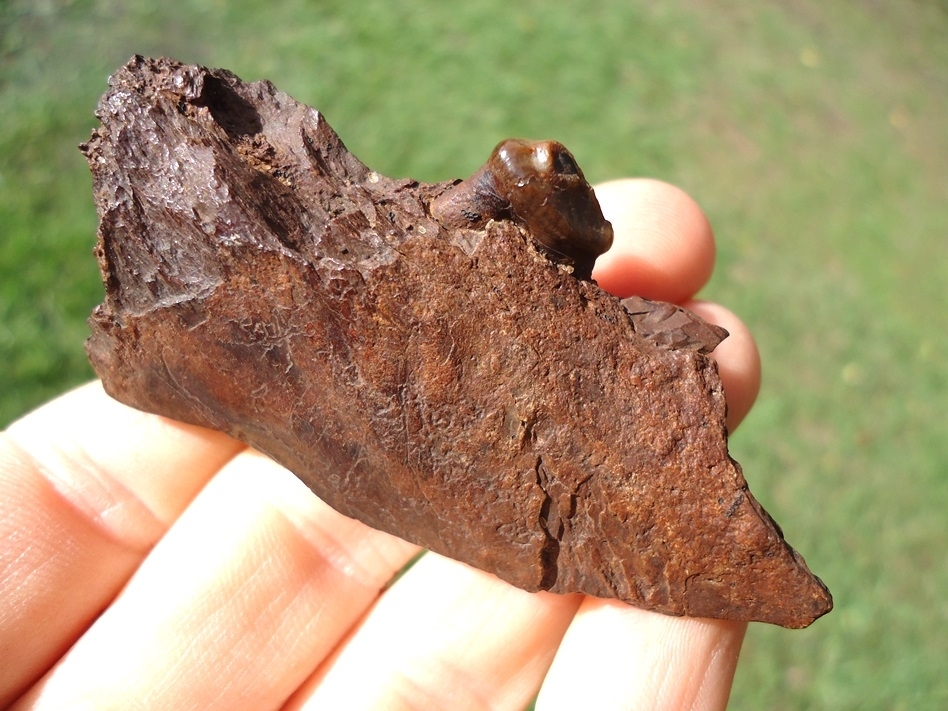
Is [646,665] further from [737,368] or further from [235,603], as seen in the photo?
[235,603]

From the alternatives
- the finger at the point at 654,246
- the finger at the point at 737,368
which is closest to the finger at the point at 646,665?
the finger at the point at 737,368

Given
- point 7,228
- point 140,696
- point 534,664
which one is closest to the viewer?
point 140,696

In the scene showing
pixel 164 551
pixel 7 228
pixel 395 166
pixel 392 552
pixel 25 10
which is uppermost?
pixel 25 10

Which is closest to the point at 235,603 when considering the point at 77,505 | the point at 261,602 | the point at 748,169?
the point at 261,602

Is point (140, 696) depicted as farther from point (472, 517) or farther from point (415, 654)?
point (472, 517)

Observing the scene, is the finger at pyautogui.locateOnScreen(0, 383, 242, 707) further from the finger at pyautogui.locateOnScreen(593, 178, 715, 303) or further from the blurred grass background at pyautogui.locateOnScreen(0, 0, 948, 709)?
the finger at pyautogui.locateOnScreen(593, 178, 715, 303)

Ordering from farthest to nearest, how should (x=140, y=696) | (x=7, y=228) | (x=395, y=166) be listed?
1. (x=395, y=166)
2. (x=7, y=228)
3. (x=140, y=696)

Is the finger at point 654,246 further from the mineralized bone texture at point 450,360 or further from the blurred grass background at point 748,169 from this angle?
→ the blurred grass background at point 748,169

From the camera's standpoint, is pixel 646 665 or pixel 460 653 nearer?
pixel 646 665

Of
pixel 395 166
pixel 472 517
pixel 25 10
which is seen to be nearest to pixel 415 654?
pixel 472 517
